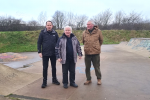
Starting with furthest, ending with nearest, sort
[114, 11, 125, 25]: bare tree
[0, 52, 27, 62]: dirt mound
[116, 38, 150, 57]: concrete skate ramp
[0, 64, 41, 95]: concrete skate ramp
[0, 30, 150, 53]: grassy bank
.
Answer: [114, 11, 125, 25]: bare tree
[0, 30, 150, 53]: grassy bank
[116, 38, 150, 57]: concrete skate ramp
[0, 52, 27, 62]: dirt mound
[0, 64, 41, 95]: concrete skate ramp

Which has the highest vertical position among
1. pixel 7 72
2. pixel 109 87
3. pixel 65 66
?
pixel 65 66

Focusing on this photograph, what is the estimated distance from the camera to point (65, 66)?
389 cm

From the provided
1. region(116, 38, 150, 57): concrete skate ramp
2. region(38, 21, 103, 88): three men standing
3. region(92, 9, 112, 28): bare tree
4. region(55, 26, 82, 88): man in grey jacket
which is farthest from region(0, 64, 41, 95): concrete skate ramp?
region(92, 9, 112, 28): bare tree

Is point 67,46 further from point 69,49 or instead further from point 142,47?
point 142,47

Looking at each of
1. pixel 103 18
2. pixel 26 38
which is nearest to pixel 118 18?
pixel 103 18

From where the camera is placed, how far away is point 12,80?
14.0ft

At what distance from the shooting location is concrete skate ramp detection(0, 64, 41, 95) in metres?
3.74

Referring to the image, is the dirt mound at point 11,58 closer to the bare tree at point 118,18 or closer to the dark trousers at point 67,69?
the dark trousers at point 67,69

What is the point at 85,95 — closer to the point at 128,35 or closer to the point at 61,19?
the point at 128,35

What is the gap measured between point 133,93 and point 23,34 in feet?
82.1

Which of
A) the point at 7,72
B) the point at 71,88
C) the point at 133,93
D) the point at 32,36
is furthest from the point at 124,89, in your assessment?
the point at 32,36

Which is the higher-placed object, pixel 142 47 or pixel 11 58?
pixel 142 47

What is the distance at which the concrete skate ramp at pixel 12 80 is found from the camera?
3738mm

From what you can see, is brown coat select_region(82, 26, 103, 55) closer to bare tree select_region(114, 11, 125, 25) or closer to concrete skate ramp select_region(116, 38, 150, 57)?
concrete skate ramp select_region(116, 38, 150, 57)
